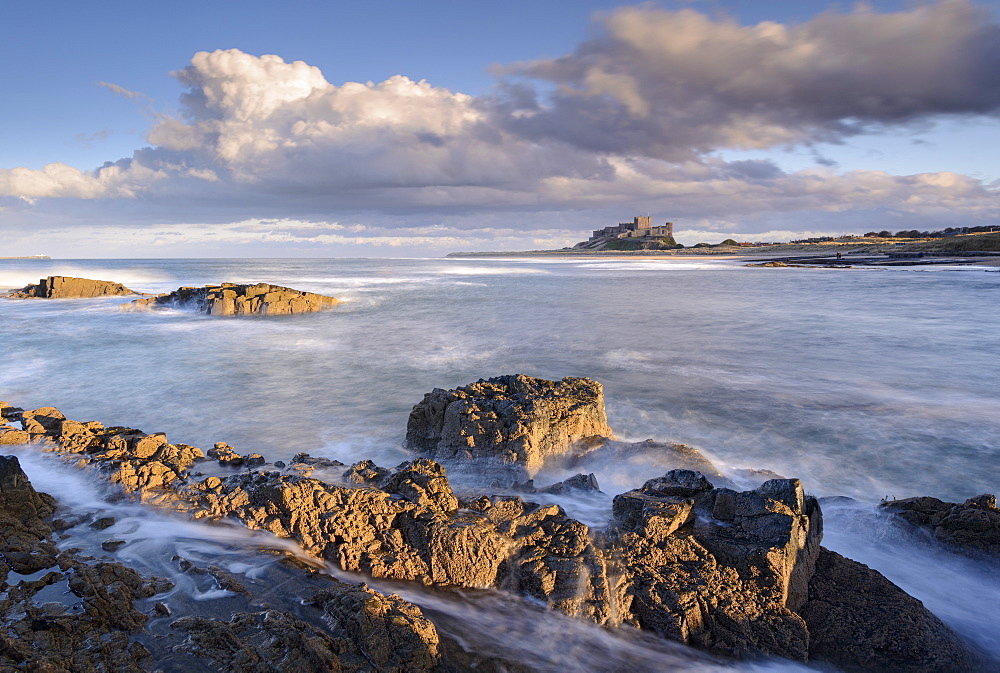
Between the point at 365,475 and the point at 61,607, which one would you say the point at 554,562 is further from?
the point at 61,607

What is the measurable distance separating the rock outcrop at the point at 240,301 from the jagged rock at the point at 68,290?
6529 millimetres

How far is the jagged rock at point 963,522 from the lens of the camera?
12.6 feet

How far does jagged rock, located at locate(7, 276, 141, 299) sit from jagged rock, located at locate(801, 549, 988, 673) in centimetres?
3190

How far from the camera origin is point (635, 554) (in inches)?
135

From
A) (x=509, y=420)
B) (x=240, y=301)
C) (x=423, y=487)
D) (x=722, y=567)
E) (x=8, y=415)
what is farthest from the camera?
(x=240, y=301)

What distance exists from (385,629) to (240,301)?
798 inches

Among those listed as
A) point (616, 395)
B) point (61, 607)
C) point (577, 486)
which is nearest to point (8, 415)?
point (61, 607)

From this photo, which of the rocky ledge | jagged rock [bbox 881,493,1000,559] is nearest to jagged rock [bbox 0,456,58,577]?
the rocky ledge

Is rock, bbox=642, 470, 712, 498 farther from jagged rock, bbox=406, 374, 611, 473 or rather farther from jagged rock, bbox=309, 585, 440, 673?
jagged rock, bbox=309, 585, 440, 673

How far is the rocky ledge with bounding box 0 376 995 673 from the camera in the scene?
3.05 meters

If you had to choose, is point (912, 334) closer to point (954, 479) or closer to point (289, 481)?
point (954, 479)

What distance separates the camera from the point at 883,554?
3973 millimetres

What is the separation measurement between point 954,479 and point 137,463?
26.9ft

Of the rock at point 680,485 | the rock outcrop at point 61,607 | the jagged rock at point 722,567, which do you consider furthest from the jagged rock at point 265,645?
the rock at point 680,485
